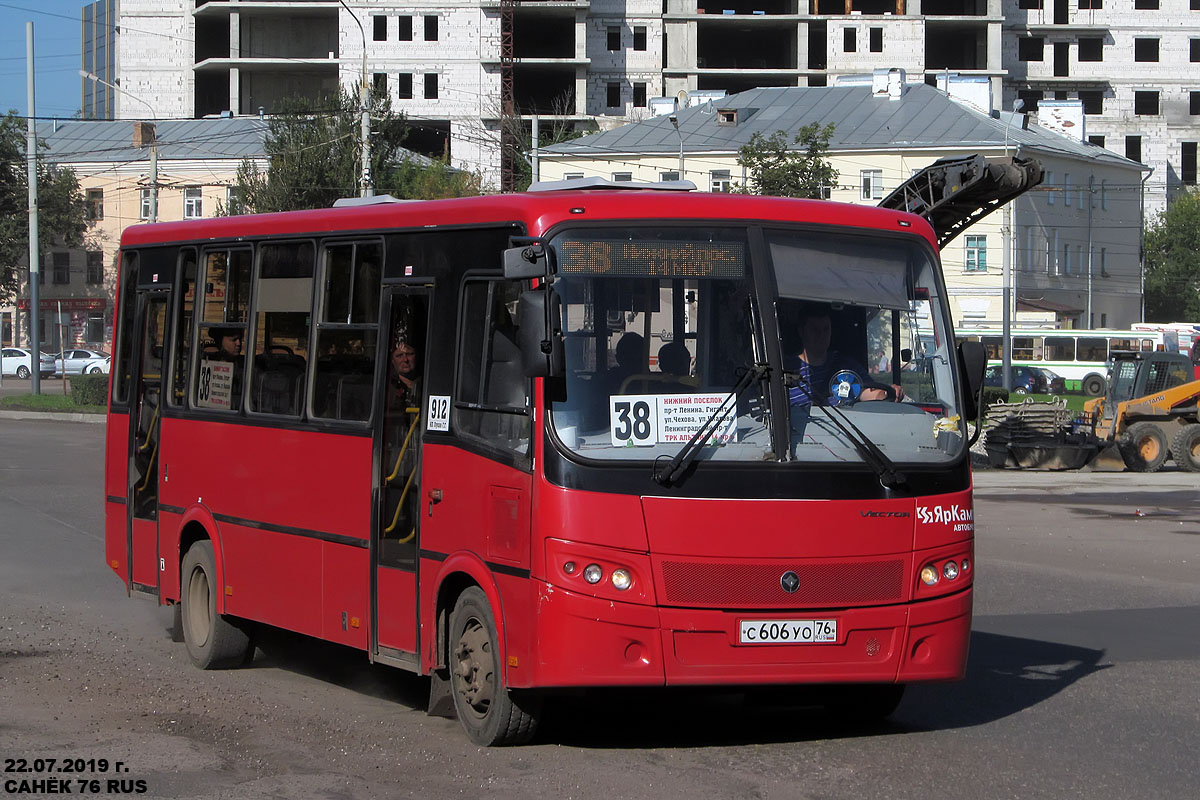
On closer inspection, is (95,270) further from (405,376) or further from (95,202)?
(405,376)

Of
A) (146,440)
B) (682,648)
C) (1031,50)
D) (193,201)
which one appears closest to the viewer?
(682,648)

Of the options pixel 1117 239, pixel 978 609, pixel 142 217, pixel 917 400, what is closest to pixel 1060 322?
pixel 1117 239

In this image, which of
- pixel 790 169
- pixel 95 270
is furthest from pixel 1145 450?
pixel 95 270

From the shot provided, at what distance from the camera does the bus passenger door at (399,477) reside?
8.10m

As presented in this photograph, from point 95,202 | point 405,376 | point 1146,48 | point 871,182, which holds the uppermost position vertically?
point 1146,48

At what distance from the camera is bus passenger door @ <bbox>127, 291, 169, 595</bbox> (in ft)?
35.9

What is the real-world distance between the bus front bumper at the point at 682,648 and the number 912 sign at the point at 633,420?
69 centimetres

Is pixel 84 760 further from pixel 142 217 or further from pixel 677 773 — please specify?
pixel 142 217

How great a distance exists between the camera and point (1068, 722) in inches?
320

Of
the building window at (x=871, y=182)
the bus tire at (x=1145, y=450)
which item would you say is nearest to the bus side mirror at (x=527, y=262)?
the bus tire at (x=1145, y=450)

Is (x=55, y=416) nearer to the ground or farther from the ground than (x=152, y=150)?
nearer to the ground

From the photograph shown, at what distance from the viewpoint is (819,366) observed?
24.2ft

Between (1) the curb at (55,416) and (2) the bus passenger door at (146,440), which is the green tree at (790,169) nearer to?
(1) the curb at (55,416)

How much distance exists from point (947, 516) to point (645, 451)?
1.44 m
